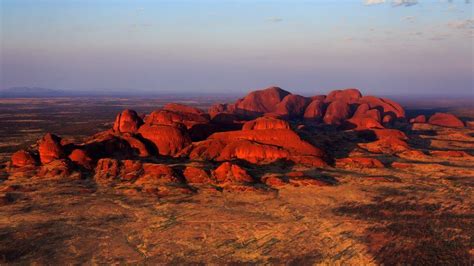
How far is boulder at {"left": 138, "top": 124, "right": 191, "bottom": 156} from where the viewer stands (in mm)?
58062

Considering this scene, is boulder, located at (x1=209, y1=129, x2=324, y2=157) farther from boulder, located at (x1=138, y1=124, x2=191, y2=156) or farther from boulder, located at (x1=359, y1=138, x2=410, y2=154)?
boulder, located at (x1=359, y1=138, x2=410, y2=154)

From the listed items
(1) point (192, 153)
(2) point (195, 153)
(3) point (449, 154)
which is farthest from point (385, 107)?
(1) point (192, 153)

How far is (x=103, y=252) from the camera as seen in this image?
81.2 ft

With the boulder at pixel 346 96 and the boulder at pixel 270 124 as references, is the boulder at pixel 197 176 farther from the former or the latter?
→ the boulder at pixel 346 96

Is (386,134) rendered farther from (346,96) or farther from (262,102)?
(262,102)

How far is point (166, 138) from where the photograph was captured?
58.4m

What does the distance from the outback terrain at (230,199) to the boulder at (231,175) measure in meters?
0.14

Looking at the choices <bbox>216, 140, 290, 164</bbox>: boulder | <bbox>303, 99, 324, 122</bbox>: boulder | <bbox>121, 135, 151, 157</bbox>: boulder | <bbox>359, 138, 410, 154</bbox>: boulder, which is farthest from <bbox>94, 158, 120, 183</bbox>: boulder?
<bbox>303, 99, 324, 122</bbox>: boulder

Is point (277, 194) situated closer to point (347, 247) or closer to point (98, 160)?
point (347, 247)

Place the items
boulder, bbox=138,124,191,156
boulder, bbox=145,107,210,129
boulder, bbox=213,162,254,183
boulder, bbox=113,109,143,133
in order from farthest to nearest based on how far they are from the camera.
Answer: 1. boulder, bbox=145,107,210,129
2. boulder, bbox=113,109,143,133
3. boulder, bbox=138,124,191,156
4. boulder, bbox=213,162,254,183

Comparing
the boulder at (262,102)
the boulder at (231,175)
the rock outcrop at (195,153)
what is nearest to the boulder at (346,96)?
the boulder at (262,102)

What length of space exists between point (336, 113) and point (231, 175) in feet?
235

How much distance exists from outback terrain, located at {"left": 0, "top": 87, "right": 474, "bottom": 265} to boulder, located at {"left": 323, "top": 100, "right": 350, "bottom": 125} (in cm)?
3422

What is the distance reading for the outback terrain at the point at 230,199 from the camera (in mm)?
25031
